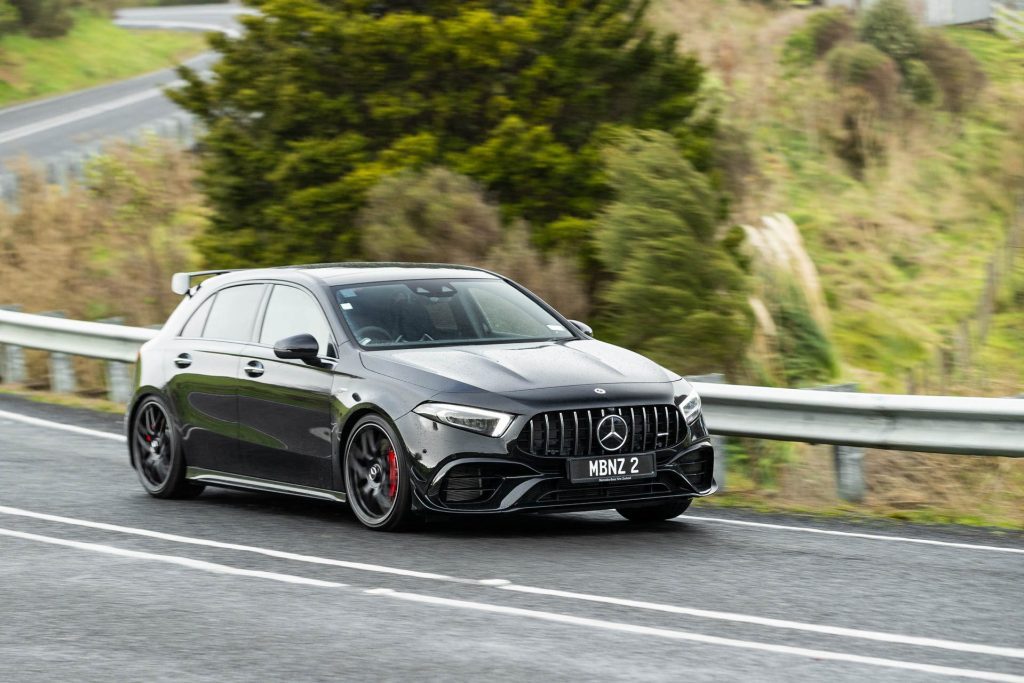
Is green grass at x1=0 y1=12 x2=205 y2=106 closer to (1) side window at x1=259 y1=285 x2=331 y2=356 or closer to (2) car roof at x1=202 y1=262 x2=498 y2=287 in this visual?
(2) car roof at x1=202 y1=262 x2=498 y2=287

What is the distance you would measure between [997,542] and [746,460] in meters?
3.55

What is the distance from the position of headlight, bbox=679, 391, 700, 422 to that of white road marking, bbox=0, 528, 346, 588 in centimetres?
239

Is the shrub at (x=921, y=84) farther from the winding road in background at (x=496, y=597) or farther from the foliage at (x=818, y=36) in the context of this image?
the winding road in background at (x=496, y=597)

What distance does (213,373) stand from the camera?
10.8 meters

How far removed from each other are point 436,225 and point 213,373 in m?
6.90

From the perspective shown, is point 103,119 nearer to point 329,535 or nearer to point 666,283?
point 666,283

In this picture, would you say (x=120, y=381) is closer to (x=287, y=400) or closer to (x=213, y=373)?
(x=213, y=373)

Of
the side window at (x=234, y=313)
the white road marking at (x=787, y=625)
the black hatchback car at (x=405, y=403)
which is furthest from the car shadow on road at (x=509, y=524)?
the white road marking at (x=787, y=625)

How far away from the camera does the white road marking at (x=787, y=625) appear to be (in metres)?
6.52

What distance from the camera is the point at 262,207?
1920cm

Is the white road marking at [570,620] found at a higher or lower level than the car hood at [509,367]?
lower

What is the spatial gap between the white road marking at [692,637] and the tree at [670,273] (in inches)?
289

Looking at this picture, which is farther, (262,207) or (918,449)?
(262,207)

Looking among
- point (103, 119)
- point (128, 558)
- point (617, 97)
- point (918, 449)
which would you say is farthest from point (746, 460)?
point (103, 119)
